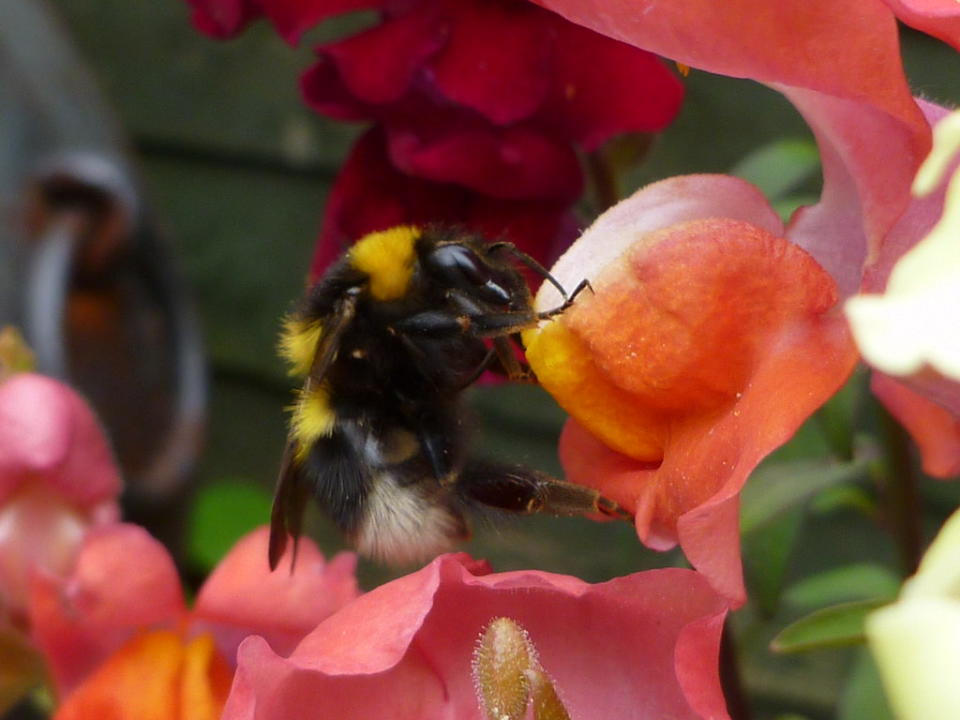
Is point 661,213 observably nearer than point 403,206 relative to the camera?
Yes

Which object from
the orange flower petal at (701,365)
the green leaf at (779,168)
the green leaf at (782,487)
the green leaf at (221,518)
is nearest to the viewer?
the orange flower petal at (701,365)

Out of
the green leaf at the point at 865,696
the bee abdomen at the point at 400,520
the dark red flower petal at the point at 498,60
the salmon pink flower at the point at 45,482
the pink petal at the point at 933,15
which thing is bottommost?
the green leaf at the point at 865,696

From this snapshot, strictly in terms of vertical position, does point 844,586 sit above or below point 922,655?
below

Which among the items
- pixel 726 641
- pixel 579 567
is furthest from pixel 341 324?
pixel 579 567

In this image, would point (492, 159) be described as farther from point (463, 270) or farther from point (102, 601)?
point (102, 601)

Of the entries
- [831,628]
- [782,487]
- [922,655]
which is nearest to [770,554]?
[782,487]

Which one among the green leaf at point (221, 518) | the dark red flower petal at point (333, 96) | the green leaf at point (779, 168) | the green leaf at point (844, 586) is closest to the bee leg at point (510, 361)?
the dark red flower petal at point (333, 96)

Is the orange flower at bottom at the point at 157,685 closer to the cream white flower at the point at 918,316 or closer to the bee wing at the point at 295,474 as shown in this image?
the bee wing at the point at 295,474
